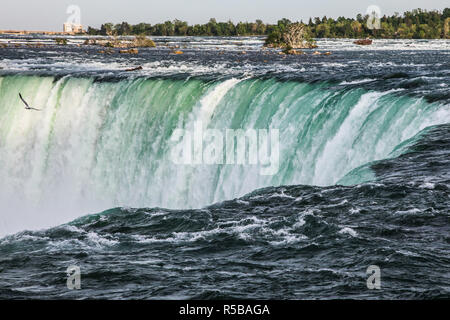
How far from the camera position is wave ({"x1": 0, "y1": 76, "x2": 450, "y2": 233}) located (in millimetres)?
20688

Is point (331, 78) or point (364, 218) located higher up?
point (331, 78)

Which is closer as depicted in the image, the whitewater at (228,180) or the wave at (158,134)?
the whitewater at (228,180)

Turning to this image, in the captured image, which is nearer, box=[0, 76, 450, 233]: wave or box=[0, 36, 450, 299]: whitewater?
box=[0, 36, 450, 299]: whitewater

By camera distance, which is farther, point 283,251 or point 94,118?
point 94,118

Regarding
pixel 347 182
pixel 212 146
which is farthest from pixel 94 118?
pixel 347 182

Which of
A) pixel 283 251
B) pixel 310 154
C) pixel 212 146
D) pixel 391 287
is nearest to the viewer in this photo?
pixel 391 287

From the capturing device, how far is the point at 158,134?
26.9 m

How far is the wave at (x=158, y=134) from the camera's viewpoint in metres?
20.7

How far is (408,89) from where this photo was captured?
23.6 m

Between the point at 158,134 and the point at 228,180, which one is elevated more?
the point at 158,134

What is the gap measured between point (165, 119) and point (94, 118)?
4145 mm

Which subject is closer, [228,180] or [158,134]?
[228,180]
